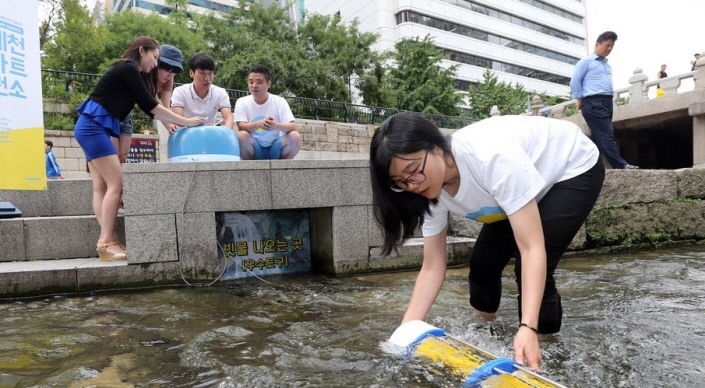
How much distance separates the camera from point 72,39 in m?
20.5

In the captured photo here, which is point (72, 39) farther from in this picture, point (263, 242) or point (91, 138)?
point (263, 242)

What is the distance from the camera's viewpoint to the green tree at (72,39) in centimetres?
2020

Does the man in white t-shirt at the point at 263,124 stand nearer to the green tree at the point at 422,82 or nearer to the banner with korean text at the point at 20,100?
the banner with korean text at the point at 20,100

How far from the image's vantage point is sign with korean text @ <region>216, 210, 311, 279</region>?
455cm

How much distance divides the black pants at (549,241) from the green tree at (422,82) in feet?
85.3

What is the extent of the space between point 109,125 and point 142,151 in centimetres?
884

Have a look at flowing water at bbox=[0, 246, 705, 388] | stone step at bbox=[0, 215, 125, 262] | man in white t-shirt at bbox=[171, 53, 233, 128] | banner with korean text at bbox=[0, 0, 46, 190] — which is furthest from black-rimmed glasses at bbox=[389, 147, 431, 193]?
banner with korean text at bbox=[0, 0, 46, 190]

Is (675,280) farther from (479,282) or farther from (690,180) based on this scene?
(690,180)

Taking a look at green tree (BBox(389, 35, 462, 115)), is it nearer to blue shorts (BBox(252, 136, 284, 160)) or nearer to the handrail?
the handrail

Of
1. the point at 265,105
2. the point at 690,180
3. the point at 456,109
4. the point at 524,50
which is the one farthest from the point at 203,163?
the point at 524,50

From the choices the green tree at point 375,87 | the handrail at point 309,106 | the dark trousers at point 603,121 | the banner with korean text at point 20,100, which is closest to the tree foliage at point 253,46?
the green tree at point 375,87

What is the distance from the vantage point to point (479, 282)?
259 cm

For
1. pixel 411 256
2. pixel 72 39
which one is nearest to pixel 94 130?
pixel 411 256

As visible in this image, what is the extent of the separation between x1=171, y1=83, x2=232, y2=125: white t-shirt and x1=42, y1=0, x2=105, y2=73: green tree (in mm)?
18977
